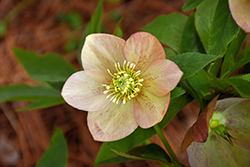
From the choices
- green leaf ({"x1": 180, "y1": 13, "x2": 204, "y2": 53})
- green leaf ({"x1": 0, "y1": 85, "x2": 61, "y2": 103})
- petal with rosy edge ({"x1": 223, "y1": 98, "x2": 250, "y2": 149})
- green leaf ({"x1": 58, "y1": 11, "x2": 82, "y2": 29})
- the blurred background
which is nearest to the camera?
petal with rosy edge ({"x1": 223, "y1": 98, "x2": 250, "y2": 149})

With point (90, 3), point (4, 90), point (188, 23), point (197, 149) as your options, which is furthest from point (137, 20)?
point (197, 149)

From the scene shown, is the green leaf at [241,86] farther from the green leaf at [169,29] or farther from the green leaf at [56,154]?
the green leaf at [56,154]

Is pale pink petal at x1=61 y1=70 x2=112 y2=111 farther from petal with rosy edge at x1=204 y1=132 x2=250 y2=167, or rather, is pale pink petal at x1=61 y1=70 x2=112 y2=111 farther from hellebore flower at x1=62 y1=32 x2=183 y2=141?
petal with rosy edge at x1=204 y1=132 x2=250 y2=167

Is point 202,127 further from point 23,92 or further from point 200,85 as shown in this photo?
point 23,92

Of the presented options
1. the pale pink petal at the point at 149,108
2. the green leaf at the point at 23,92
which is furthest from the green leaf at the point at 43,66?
the pale pink petal at the point at 149,108

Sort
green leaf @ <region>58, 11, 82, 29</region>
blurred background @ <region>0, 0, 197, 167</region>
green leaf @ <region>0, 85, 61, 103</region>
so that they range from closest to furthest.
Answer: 1. green leaf @ <region>0, 85, 61, 103</region>
2. blurred background @ <region>0, 0, 197, 167</region>
3. green leaf @ <region>58, 11, 82, 29</region>

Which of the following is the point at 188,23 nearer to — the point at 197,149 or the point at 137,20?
the point at 197,149

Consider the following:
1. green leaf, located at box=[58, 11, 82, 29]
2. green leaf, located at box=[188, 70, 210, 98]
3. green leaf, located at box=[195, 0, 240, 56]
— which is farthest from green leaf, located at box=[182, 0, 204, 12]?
green leaf, located at box=[58, 11, 82, 29]
